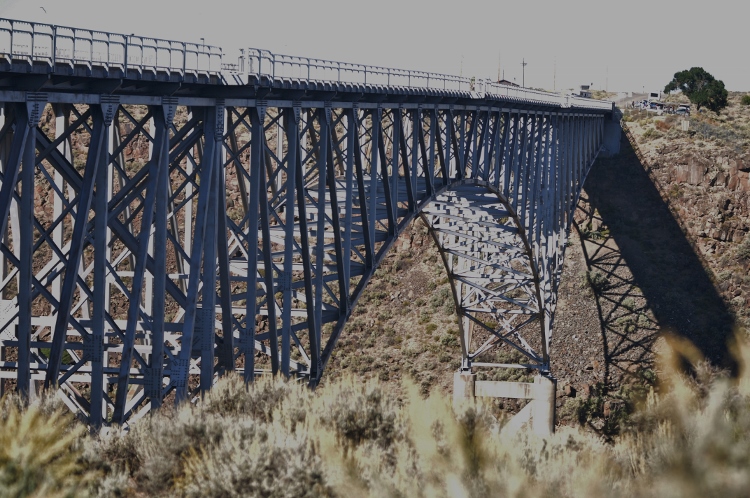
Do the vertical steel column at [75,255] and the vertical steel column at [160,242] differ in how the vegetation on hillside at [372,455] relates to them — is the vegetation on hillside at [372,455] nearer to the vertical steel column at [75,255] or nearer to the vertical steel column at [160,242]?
the vertical steel column at [75,255]

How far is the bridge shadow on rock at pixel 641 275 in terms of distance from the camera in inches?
1821

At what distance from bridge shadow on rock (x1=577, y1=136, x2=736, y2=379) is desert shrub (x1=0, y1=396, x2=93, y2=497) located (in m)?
36.4

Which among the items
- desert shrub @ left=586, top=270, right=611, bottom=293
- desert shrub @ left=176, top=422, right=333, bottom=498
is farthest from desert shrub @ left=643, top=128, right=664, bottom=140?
desert shrub @ left=176, top=422, right=333, bottom=498

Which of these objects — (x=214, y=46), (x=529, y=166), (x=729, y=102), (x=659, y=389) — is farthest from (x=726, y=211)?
(x=214, y=46)

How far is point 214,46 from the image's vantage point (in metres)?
16.4

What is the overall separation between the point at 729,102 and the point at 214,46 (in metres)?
67.6

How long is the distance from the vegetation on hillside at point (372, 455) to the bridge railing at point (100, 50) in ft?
12.2

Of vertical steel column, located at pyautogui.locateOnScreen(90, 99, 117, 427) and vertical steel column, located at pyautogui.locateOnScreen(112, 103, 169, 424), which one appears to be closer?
vertical steel column, located at pyautogui.locateOnScreen(90, 99, 117, 427)

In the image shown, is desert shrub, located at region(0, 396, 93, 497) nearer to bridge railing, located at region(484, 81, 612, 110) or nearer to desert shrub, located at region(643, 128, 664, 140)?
bridge railing, located at region(484, 81, 612, 110)

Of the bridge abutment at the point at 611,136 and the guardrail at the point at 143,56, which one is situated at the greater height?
the bridge abutment at the point at 611,136

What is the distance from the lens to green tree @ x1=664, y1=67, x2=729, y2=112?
237 feet

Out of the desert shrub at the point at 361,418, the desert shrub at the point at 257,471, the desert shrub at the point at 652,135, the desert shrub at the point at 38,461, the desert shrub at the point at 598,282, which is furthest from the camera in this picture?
the desert shrub at the point at 652,135

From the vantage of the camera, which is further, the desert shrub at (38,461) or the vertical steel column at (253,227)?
the vertical steel column at (253,227)

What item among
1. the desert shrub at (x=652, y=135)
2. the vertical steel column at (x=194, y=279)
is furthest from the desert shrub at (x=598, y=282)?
the vertical steel column at (x=194, y=279)
